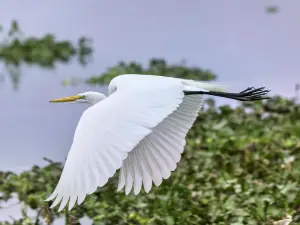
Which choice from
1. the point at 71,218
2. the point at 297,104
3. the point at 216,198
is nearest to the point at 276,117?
the point at 297,104

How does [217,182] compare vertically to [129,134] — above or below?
below

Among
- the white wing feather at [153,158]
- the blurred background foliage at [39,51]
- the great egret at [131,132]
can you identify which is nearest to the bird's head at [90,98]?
the great egret at [131,132]

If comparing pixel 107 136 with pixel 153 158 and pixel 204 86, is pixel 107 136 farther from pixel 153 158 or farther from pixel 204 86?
pixel 204 86

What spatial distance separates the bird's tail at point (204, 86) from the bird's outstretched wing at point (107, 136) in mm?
197

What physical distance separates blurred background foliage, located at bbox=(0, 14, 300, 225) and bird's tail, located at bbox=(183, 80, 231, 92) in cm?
62

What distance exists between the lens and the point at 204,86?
8.77ft

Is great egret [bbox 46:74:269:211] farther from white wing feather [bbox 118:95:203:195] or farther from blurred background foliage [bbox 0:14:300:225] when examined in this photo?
blurred background foliage [bbox 0:14:300:225]

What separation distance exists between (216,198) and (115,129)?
4.42 ft

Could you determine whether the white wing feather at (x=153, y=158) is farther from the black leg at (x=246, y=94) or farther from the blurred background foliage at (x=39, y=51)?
the blurred background foliage at (x=39, y=51)

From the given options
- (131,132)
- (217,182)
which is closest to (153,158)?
(131,132)

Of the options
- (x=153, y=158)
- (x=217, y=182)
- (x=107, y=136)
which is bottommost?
(x=217, y=182)

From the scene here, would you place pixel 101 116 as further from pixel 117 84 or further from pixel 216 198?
pixel 216 198

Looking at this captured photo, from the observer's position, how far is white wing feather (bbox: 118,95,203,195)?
8.45 feet

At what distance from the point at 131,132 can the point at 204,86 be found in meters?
0.52
